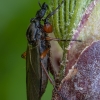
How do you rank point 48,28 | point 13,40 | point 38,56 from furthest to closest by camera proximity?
point 13,40, point 38,56, point 48,28

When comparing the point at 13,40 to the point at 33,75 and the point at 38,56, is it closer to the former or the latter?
the point at 38,56

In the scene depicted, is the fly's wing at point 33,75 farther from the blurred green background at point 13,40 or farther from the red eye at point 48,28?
the blurred green background at point 13,40

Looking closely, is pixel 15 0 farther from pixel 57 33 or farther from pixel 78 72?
pixel 78 72

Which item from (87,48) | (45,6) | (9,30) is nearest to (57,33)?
(87,48)

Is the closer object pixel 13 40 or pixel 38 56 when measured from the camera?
pixel 38 56

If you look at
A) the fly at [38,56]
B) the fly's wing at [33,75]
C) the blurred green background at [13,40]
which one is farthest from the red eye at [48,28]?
the blurred green background at [13,40]

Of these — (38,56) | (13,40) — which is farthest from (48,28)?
(13,40)
